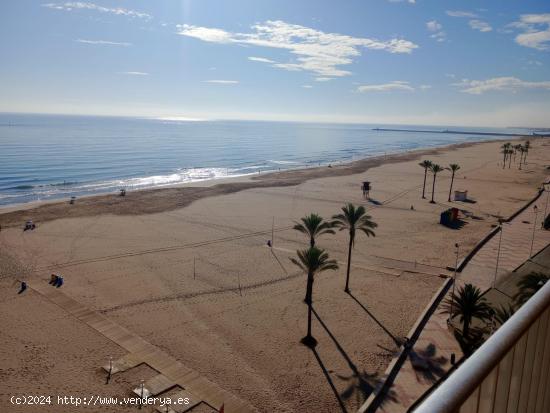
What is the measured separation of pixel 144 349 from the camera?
19266 millimetres

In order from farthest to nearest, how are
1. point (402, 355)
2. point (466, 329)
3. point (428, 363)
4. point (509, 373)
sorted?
point (466, 329) → point (402, 355) → point (428, 363) → point (509, 373)

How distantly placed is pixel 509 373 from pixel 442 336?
19.7 meters

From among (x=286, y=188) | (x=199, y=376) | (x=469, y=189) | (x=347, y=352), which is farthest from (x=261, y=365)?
(x=469, y=189)

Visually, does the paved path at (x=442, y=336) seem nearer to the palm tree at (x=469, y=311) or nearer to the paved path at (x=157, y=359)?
the palm tree at (x=469, y=311)

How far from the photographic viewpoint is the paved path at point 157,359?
16219 mm

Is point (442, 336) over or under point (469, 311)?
under

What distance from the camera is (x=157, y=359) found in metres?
18.5

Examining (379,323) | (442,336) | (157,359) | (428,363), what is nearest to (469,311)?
(442,336)

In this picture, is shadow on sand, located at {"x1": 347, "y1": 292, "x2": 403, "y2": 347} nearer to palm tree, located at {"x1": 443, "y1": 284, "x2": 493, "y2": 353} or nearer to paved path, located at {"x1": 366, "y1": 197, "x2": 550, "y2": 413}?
paved path, located at {"x1": 366, "y1": 197, "x2": 550, "y2": 413}

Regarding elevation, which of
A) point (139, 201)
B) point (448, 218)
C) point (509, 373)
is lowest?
point (139, 201)

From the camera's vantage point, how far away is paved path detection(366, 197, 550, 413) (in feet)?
53.3

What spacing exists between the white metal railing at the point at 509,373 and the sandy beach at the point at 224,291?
48.9ft

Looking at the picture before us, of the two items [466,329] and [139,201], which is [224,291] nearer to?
[466,329]

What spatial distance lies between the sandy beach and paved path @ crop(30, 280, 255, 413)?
14.8 inches
